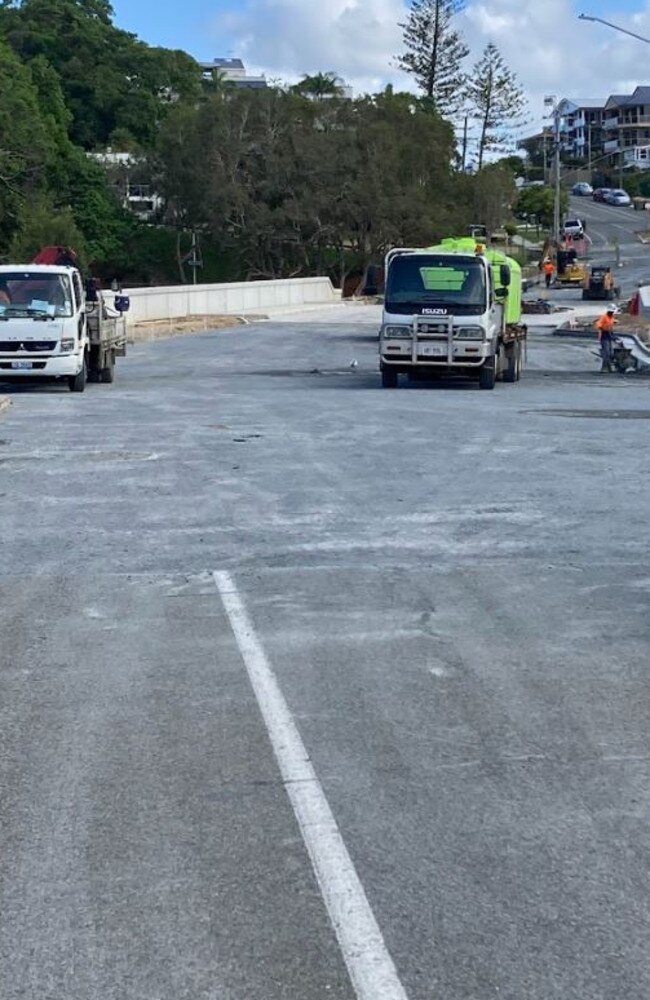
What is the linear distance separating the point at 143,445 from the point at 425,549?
7730mm

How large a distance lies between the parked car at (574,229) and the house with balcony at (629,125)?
6912 cm

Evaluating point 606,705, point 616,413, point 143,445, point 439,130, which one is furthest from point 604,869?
point 439,130

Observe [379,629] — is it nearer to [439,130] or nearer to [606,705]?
[606,705]

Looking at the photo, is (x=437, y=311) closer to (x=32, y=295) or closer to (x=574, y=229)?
(x=32, y=295)

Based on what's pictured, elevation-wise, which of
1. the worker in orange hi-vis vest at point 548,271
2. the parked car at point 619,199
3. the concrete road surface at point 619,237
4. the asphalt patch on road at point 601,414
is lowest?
the asphalt patch on road at point 601,414

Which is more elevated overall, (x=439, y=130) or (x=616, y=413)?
(x=439, y=130)

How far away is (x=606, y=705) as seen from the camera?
7629mm

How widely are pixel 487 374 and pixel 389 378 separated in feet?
6.45

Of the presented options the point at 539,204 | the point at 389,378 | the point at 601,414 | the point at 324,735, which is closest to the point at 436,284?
the point at 389,378

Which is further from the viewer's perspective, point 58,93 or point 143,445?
point 58,93

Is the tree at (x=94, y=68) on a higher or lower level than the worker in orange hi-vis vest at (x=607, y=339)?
higher

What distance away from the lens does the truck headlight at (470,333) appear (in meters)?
28.5

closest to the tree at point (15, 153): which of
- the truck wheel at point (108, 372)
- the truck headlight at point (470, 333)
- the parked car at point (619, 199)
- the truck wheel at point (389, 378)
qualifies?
the truck wheel at point (108, 372)

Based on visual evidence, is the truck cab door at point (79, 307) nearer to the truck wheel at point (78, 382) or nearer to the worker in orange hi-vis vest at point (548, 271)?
the truck wheel at point (78, 382)
